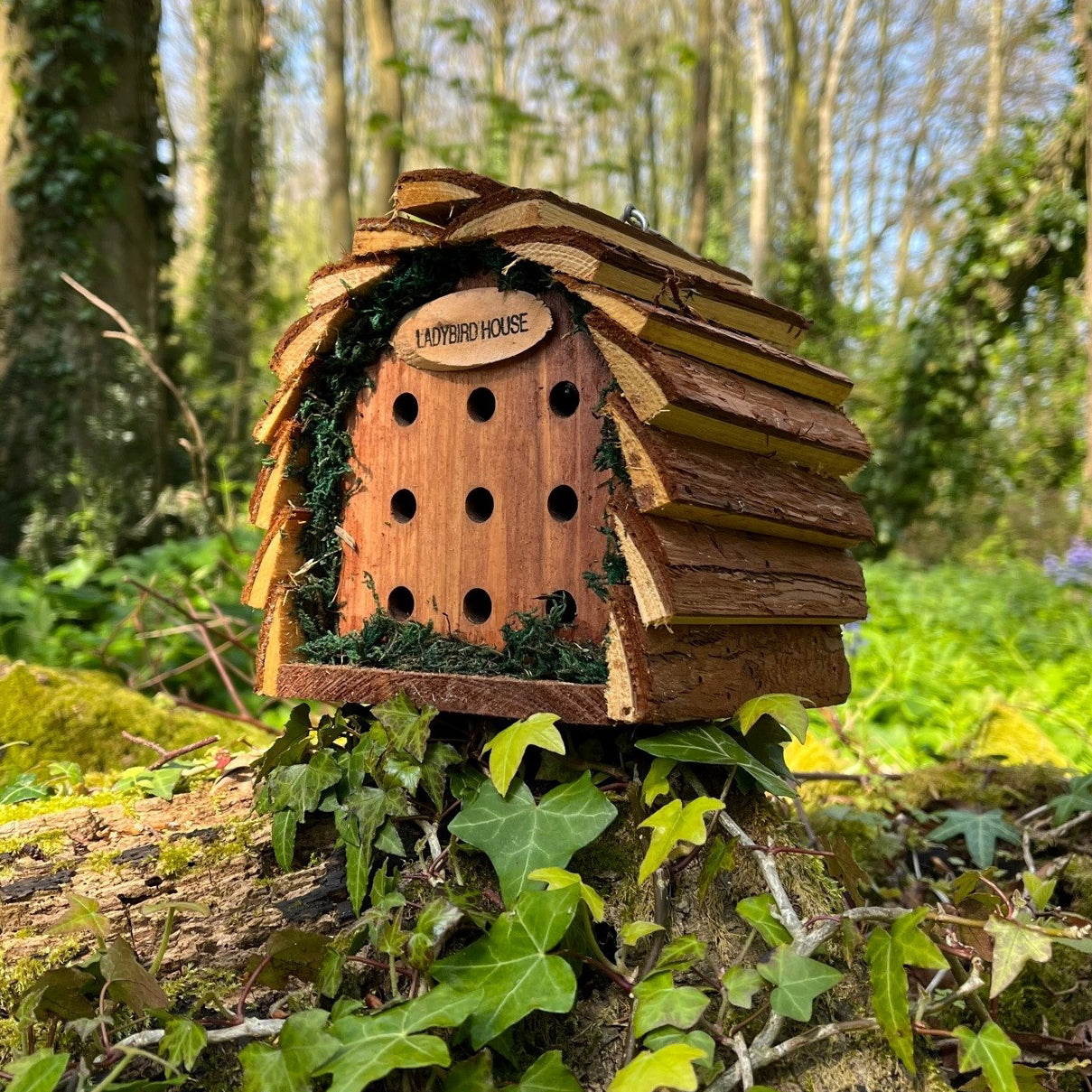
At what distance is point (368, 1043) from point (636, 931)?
41cm

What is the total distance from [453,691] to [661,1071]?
0.72 metres

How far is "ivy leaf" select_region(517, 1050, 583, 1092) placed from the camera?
3.95ft

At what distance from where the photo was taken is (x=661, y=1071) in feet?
3.63

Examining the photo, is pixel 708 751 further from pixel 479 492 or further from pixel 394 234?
pixel 394 234

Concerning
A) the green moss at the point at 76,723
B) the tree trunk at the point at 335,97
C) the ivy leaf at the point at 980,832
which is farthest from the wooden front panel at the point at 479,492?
the tree trunk at the point at 335,97

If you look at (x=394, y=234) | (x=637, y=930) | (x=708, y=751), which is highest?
(x=394, y=234)

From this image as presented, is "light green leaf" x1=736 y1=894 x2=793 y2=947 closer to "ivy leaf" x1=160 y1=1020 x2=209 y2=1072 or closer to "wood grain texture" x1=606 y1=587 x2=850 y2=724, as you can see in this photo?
"wood grain texture" x1=606 y1=587 x2=850 y2=724

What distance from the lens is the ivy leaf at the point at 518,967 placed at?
1.24 m

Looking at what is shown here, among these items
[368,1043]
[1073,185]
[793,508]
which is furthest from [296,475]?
[1073,185]

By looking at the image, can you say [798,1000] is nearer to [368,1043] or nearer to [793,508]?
[368,1043]

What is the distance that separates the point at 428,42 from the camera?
19609 mm

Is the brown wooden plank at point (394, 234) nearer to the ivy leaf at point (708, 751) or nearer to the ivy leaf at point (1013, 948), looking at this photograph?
the ivy leaf at point (708, 751)

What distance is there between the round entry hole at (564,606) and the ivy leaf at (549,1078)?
71 centimetres

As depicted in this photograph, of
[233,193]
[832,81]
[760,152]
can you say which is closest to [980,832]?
[760,152]
